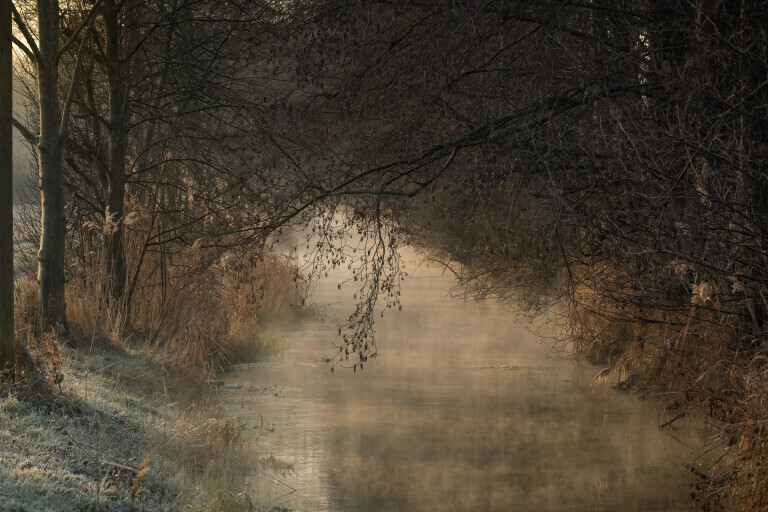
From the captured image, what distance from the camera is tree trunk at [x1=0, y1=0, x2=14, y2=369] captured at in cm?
681

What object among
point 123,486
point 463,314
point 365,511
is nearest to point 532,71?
point 365,511

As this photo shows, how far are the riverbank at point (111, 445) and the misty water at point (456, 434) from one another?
0.53 m

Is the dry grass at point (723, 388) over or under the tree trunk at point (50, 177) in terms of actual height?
under

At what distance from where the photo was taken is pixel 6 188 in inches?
272

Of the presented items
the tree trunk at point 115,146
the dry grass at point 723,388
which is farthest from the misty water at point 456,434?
the tree trunk at point 115,146

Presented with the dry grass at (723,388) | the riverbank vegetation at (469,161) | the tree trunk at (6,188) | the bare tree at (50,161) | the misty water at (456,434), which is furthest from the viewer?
the bare tree at (50,161)

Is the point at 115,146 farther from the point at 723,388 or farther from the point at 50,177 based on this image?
the point at 723,388

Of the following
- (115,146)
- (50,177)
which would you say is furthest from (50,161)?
(115,146)

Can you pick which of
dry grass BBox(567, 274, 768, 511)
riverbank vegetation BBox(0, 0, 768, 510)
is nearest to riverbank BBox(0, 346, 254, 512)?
riverbank vegetation BBox(0, 0, 768, 510)

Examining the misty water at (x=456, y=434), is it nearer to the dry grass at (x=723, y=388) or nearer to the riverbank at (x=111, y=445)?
the riverbank at (x=111, y=445)

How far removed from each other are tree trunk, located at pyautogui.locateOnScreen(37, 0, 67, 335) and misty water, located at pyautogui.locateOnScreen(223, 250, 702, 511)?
230cm

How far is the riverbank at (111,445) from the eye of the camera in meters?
5.44

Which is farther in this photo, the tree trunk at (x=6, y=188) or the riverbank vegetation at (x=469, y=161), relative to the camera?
the riverbank vegetation at (x=469, y=161)

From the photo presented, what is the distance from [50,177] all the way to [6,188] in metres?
1.91
